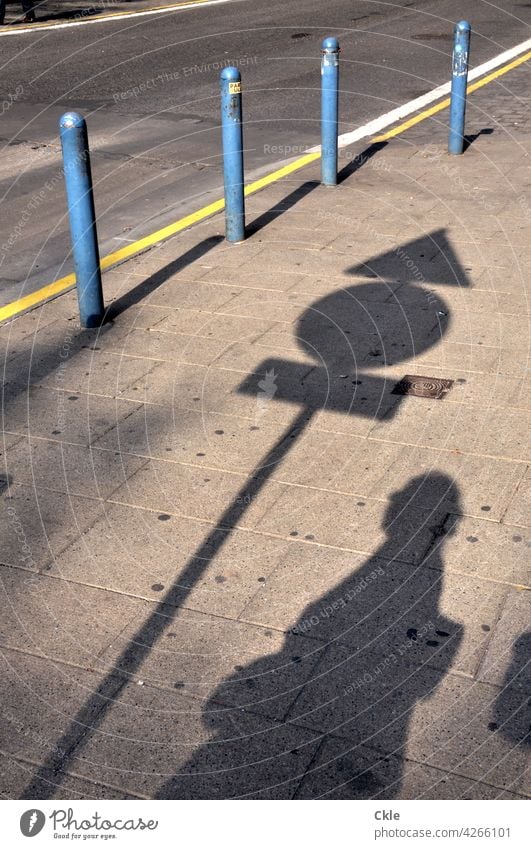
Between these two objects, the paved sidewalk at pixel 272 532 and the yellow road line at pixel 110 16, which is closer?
the paved sidewalk at pixel 272 532

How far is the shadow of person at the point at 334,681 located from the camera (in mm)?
3379

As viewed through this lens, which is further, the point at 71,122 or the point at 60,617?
the point at 71,122

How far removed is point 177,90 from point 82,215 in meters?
8.71

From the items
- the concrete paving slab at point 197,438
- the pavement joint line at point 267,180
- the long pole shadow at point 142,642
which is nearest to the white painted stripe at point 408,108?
the pavement joint line at point 267,180

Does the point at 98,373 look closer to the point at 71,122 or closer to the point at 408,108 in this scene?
the point at 71,122

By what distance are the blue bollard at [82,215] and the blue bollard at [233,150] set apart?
64.1 inches

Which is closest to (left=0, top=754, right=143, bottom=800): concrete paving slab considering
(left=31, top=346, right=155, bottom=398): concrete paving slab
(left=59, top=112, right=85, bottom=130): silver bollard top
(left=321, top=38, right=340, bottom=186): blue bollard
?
(left=31, top=346, right=155, bottom=398): concrete paving slab

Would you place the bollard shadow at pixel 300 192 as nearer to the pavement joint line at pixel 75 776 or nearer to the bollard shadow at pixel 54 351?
the bollard shadow at pixel 54 351

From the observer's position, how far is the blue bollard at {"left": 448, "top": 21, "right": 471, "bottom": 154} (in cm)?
1024

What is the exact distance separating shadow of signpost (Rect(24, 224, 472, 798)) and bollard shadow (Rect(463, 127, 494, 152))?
3.50m

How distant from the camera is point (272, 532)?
465cm

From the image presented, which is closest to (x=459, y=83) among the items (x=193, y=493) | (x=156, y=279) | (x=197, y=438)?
(x=156, y=279)

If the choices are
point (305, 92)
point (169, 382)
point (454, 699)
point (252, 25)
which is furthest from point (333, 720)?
point (252, 25)
